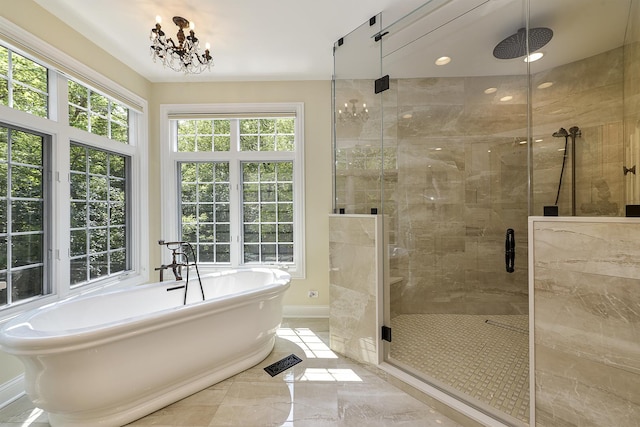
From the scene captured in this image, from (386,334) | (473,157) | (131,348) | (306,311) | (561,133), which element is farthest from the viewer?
(306,311)

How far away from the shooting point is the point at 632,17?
4.45 feet

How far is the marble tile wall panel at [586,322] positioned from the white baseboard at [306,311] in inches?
75.9

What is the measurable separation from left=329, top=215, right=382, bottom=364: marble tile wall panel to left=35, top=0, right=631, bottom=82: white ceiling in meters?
1.40

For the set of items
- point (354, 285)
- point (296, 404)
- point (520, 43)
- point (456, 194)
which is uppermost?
point (520, 43)

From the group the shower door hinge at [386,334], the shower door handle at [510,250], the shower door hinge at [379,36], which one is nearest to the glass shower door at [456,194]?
the shower door handle at [510,250]

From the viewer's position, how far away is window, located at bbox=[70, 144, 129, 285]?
220 cm

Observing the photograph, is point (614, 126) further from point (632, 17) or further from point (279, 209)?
point (279, 209)

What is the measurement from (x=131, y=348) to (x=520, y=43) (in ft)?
11.2

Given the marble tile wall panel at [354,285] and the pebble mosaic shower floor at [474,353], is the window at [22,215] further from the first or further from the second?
the pebble mosaic shower floor at [474,353]

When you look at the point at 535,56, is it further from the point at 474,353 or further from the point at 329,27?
the point at 474,353

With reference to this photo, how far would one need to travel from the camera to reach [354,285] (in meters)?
2.05

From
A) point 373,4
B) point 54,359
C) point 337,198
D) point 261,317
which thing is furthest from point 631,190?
point 54,359

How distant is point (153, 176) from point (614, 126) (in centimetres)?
381

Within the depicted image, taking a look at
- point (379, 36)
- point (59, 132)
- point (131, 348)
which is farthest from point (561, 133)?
point (59, 132)
